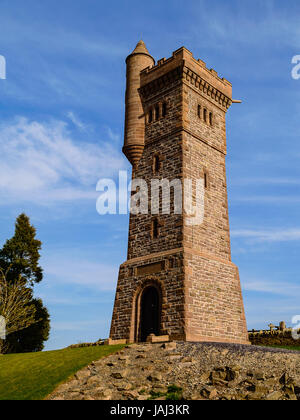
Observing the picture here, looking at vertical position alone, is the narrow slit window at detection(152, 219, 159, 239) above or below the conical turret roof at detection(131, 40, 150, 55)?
below

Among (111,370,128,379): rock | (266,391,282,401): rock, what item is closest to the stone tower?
(111,370,128,379): rock

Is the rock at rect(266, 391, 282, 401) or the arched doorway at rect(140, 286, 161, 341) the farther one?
the arched doorway at rect(140, 286, 161, 341)

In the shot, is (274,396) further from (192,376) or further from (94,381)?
(94,381)

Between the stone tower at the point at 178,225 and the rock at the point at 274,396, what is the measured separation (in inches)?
332

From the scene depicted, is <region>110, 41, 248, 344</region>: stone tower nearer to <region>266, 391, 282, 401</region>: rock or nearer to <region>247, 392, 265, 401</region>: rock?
<region>247, 392, 265, 401</region>: rock

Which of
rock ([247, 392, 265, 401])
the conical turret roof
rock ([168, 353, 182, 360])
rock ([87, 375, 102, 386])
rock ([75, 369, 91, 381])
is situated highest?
the conical turret roof

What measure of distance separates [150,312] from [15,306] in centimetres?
1208

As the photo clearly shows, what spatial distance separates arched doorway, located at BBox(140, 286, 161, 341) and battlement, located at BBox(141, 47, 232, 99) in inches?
536

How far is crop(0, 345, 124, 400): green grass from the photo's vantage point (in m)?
14.4

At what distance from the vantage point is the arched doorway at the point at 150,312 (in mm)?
22623

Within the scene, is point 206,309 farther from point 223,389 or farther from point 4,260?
point 4,260

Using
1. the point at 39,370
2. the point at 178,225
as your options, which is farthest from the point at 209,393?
the point at 178,225

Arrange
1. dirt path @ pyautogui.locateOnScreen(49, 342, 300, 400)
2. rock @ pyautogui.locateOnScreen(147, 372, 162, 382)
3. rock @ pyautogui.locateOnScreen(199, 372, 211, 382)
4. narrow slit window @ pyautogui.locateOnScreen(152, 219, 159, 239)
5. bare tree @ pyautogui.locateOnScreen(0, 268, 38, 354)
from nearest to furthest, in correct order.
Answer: dirt path @ pyautogui.locateOnScreen(49, 342, 300, 400), rock @ pyautogui.locateOnScreen(199, 372, 211, 382), rock @ pyautogui.locateOnScreen(147, 372, 162, 382), narrow slit window @ pyautogui.locateOnScreen(152, 219, 159, 239), bare tree @ pyautogui.locateOnScreen(0, 268, 38, 354)
